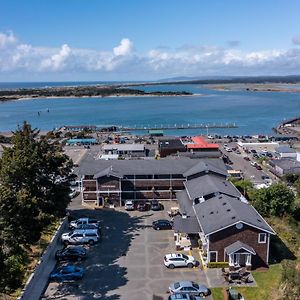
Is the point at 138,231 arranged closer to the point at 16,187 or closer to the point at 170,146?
the point at 16,187

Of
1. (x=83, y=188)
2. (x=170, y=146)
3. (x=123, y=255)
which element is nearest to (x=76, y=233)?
(x=123, y=255)

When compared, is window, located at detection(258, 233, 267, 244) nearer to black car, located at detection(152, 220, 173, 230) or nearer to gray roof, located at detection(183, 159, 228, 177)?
black car, located at detection(152, 220, 173, 230)

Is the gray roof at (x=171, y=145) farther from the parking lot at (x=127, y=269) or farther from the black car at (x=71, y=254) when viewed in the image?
the black car at (x=71, y=254)

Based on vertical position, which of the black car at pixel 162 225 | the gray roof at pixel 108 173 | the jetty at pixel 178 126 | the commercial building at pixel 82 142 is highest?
the gray roof at pixel 108 173

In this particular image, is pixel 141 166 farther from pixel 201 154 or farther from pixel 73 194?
pixel 201 154

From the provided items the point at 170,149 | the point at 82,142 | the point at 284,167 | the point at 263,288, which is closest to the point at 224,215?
the point at 263,288

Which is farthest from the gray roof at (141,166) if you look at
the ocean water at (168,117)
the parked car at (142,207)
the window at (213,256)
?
the ocean water at (168,117)
